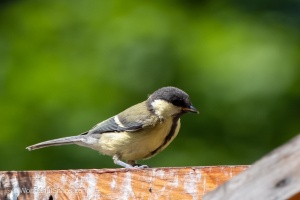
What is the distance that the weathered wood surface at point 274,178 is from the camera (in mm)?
2367

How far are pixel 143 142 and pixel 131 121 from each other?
187mm

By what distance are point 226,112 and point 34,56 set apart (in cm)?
138

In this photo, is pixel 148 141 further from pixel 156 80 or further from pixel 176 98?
pixel 156 80

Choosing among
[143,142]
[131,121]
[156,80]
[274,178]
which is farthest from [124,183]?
[156,80]

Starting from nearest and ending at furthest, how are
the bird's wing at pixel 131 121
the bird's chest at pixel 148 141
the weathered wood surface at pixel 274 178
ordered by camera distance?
the weathered wood surface at pixel 274 178 < the bird's chest at pixel 148 141 < the bird's wing at pixel 131 121

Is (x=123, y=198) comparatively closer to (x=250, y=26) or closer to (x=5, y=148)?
(x=5, y=148)

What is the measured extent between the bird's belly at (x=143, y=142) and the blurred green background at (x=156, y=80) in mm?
1030

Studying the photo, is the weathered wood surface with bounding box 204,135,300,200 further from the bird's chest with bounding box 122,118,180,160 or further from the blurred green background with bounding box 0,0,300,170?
the blurred green background with bounding box 0,0,300,170

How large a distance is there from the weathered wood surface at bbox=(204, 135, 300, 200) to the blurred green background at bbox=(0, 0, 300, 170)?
3279 millimetres

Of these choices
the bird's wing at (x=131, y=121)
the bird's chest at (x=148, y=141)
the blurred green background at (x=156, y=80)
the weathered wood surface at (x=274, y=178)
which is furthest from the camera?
the blurred green background at (x=156, y=80)

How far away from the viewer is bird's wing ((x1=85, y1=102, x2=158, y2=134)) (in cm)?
464

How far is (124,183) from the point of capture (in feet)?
10.3

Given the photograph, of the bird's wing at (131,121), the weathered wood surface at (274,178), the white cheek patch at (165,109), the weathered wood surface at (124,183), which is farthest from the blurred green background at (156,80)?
the weathered wood surface at (274,178)

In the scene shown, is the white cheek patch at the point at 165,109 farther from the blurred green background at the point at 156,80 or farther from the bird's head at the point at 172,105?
the blurred green background at the point at 156,80
